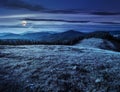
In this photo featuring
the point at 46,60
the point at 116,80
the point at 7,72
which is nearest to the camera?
the point at 116,80

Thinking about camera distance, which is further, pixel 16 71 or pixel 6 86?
pixel 16 71

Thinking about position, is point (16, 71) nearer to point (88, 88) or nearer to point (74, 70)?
point (74, 70)

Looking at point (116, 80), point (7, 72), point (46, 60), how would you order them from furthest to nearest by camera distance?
1. point (46, 60)
2. point (7, 72)
3. point (116, 80)

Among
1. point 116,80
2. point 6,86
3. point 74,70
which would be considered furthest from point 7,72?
point 116,80

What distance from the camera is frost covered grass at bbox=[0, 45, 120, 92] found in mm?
7676

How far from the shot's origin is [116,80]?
7992 mm

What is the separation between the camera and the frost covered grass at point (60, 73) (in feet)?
25.2

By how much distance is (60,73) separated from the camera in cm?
856

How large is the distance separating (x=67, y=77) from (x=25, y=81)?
1.52 m

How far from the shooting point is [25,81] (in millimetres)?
8047

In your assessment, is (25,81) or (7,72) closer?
(25,81)

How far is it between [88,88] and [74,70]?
1.40 meters

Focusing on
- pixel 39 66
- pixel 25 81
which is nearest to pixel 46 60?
pixel 39 66

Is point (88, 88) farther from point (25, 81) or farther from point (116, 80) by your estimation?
point (25, 81)
